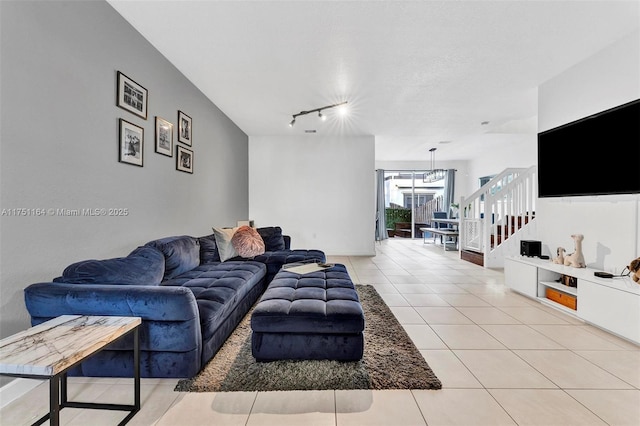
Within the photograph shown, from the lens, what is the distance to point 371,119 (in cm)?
532

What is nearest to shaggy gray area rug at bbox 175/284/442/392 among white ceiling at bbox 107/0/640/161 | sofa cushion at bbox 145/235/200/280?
sofa cushion at bbox 145/235/200/280

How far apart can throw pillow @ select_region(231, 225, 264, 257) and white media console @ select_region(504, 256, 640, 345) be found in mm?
3353

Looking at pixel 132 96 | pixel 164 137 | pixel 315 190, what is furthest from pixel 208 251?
pixel 315 190

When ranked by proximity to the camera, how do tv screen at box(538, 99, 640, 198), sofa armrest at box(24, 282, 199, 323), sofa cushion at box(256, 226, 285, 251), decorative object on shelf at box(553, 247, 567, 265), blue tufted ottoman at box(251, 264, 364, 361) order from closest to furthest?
sofa armrest at box(24, 282, 199, 323) → blue tufted ottoman at box(251, 264, 364, 361) → tv screen at box(538, 99, 640, 198) → decorative object on shelf at box(553, 247, 567, 265) → sofa cushion at box(256, 226, 285, 251)

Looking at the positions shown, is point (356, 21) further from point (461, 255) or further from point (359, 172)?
point (461, 255)

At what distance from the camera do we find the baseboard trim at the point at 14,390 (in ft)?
5.22

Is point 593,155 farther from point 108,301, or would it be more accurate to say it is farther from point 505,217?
point 108,301

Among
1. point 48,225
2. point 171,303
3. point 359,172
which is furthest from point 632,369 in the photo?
point 359,172

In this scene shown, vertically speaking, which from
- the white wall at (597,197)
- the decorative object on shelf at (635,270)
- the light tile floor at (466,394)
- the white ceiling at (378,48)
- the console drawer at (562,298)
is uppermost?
the white ceiling at (378,48)

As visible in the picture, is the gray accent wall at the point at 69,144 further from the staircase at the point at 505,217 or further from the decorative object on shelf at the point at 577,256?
the staircase at the point at 505,217

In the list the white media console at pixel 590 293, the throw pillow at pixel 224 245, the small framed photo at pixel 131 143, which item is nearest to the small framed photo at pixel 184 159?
the small framed photo at pixel 131 143

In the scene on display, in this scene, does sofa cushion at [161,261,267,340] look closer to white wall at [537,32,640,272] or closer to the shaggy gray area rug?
the shaggy gray area rug

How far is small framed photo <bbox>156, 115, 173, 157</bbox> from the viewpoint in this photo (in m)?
3.07

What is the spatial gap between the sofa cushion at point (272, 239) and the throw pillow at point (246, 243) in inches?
17.0
